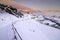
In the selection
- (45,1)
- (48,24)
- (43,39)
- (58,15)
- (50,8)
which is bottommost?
(43,39)

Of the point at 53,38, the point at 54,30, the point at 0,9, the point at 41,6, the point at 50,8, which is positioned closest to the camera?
the point at 53,38

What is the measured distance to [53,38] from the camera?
4.45 meters

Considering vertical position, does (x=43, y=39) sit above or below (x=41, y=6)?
below

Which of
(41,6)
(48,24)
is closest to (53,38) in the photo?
(48,24)

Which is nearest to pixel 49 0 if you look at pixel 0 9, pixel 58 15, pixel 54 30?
pixel 58 15

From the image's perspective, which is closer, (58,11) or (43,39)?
(43,39)

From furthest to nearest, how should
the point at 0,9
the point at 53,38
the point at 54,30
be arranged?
1. the point at 0,9
2. the point at 54,30
3. the point at 53,38

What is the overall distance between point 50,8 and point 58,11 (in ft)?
1.57

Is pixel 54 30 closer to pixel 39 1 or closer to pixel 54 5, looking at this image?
pixel 54 5

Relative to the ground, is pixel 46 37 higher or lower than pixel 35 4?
→ lower

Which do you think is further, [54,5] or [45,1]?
[45,1]

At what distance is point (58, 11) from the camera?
5.25 metres

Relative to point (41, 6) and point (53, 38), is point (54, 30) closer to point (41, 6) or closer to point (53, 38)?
point (53, 38)

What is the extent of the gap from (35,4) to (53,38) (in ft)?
8.07
